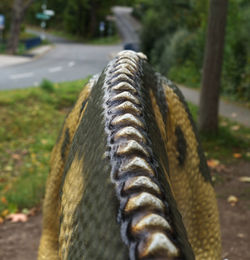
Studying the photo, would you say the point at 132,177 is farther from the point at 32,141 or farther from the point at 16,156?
the point at 32,141

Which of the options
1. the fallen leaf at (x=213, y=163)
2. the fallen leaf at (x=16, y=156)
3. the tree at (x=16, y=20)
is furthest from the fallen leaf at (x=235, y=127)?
the tree at (x=16, y=20)

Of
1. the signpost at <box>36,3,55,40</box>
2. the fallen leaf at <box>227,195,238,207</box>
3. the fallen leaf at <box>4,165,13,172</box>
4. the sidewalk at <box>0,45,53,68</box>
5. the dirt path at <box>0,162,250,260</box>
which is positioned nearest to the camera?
the dirt path at <box>0,162,250,260</box>

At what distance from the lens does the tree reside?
23.3m

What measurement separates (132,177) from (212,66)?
19.5 ft

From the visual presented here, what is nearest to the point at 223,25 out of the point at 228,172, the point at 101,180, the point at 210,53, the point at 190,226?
the point at 210,53

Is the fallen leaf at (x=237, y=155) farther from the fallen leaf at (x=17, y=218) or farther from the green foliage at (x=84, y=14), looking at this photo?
the green foliage at (x=84, y=14)

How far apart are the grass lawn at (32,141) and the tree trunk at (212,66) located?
12.9 inches

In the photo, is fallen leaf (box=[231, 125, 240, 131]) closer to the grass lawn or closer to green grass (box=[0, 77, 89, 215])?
the grass lawn

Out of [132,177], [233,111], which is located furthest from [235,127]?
[132,177]

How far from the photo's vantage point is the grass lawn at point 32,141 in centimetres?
516

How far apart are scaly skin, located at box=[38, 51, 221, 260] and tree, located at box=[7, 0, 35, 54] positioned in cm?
2315

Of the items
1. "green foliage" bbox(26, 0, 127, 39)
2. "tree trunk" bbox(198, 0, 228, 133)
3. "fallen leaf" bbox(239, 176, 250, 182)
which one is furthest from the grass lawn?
"green foliage" bbox(26, 0, 127, 39)

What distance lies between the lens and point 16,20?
23.9 metres

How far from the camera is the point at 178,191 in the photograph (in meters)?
1.93
